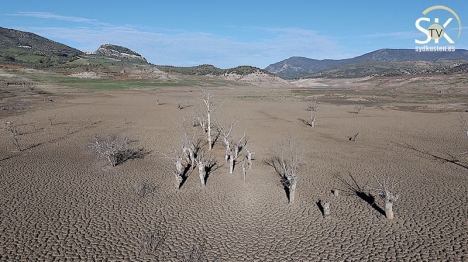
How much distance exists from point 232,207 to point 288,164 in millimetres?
7865

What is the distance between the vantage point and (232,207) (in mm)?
15891

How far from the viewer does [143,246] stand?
12125mm

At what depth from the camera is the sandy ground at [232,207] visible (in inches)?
473

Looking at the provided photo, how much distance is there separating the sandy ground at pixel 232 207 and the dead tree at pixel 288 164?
24.2 inches

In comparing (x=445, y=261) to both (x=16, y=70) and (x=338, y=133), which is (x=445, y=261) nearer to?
(x=338, y=133)

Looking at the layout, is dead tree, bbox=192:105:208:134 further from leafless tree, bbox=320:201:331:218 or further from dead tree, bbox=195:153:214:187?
leafless tree, bbox=320:201:331:218

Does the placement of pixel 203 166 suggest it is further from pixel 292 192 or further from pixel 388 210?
pixel 388 210

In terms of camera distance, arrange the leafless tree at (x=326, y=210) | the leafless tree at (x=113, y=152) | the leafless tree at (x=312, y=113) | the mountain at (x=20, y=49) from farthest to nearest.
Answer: the mountain at (x=20, y=49) < the leafless tree at (x=312, y=113) < the leafless tree at (x=113, y=152) < the leafless tree at (x=326, y=210)

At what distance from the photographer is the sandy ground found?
39.4ft

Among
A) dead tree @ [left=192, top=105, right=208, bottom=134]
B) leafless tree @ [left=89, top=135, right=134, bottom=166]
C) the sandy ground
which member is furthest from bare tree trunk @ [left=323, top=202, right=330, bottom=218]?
dead tree @ [left=192, top=105, right=208, bottom=134]

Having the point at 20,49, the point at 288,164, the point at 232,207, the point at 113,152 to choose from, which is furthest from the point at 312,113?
the point at 20,49

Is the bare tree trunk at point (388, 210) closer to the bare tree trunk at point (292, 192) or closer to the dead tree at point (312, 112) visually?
the bare tree trunk at point (292, 192)

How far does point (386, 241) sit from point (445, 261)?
2.13m

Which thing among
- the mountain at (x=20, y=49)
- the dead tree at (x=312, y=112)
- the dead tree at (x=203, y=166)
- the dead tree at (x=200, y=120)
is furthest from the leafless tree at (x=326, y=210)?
the mountain at (x=20, y=49)
